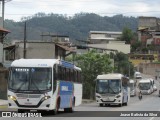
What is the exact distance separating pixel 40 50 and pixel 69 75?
1815 inches

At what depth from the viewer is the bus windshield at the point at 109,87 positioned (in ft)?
154

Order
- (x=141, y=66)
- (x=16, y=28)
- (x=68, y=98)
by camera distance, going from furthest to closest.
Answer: (x=141, y=66)
(x=16, y=28)
(x=68, y=98)

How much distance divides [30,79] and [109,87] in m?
22.8

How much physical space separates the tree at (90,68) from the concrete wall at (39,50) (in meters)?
4.72

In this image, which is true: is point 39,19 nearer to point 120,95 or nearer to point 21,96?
point 120,95

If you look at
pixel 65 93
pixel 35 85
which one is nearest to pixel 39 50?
pixel 65 93

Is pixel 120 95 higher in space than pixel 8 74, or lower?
lower

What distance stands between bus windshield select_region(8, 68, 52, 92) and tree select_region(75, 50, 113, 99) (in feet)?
152

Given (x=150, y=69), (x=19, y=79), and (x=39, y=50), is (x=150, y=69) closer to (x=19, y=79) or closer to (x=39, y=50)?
(x=39, y=50)

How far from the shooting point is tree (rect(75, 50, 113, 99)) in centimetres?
7262

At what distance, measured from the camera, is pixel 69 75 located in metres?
30.0

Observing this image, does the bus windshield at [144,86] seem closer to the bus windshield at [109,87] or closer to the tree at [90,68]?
the tree at [90,68]

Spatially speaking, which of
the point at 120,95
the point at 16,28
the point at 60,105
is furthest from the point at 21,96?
the point at 16,28

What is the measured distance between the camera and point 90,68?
2936 inches
